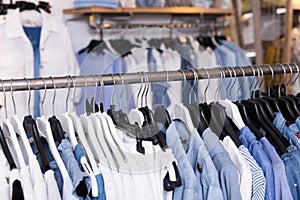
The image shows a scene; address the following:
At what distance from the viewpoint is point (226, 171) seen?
100 cm

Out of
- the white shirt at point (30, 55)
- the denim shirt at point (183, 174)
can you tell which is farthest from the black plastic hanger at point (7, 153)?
the white shirt at point (30, 55)

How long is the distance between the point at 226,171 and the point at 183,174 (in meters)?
0.10

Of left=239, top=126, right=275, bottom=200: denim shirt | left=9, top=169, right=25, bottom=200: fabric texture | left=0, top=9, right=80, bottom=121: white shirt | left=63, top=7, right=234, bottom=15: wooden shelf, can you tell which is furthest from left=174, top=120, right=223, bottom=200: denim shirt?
left=63, top=7, right=234, bottom=15: wooden shelf

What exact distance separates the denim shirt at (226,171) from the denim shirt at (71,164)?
0.99 feet

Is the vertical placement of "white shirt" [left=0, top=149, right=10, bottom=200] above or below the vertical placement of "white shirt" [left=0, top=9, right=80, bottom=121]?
below

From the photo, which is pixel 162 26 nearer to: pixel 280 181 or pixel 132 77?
pixel 132 77

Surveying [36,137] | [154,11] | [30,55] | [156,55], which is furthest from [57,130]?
[154,11]

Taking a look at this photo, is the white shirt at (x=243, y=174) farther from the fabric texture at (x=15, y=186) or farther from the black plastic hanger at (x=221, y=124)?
the fabric texture at (x=15, y=186)

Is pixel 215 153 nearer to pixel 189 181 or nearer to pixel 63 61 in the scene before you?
pixel 189 181

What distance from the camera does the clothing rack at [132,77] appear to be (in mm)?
1080

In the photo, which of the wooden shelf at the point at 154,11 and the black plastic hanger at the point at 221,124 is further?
the wooden shelf at the point at 154,11

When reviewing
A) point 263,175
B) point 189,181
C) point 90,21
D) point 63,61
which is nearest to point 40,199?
point 189,181

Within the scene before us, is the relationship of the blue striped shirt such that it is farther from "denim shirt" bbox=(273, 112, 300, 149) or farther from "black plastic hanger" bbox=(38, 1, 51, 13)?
"black plastic hanger" bbox=(38, 1, 51, 13)

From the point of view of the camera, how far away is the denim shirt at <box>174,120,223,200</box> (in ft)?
3.27
